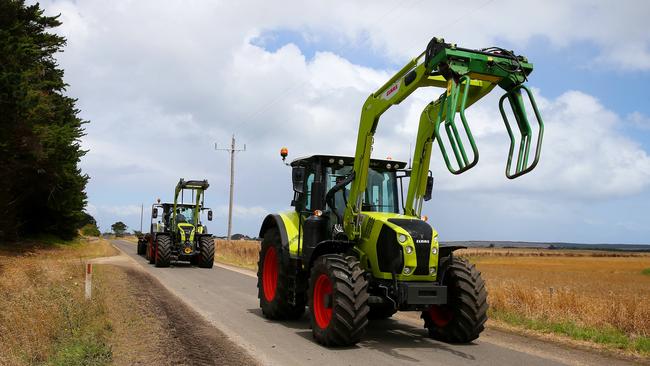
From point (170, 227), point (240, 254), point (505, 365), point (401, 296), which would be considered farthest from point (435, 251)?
point (240, 254)

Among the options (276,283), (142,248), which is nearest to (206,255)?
(142,248)

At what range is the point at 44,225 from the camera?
3778 cm

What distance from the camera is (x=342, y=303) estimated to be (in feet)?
22.9

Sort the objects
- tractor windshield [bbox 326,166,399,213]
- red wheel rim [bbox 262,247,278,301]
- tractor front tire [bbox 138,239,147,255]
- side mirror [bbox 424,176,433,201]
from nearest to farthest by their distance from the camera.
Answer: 1. side mirror [bbox 424,176,433,201]
2. tractor windshield [bbox 326,166,399,213]
3. red wheel rim [bbox 262,247,278,301]
4. tractor front tire [bbox 138,239,147,255]

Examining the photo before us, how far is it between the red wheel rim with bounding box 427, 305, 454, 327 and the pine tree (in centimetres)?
1575

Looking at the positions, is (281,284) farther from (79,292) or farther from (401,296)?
(79,292)

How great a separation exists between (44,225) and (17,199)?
9788 mm

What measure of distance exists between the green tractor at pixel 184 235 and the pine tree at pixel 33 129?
5604 mm

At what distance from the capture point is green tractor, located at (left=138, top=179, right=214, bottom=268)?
21.8 meters

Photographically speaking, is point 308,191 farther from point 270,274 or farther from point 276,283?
point 270,274

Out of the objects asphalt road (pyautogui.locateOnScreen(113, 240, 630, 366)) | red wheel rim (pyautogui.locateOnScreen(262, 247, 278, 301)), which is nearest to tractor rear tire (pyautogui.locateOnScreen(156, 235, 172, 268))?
asphalt road (pyautogui.locateOnScreen(113, 240, 630, 366))

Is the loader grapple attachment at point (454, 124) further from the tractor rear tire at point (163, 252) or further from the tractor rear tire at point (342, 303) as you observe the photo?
the tractor rear tire at point (163, 252)

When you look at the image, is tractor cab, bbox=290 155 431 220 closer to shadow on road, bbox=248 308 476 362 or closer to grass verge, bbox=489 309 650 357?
shadow on road, bbox=248 308 476 362

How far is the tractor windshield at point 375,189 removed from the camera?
350 inches
